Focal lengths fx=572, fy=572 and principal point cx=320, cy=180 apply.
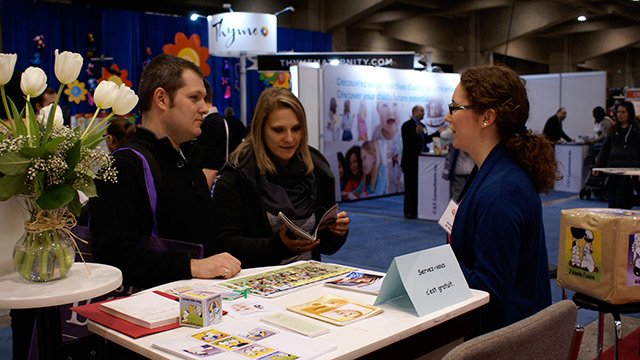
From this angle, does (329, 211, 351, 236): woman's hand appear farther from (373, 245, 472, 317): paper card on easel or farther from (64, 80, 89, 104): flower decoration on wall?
(64, 80, 89, 104): flower decoration on wall

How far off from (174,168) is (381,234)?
482 cm

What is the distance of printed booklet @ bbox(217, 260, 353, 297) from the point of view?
5.45ft

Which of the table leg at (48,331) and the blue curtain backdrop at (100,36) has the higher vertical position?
the blue curtain backdrop at (100,36)

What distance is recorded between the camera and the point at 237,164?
232 cm

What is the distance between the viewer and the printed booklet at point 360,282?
1664 millimetres

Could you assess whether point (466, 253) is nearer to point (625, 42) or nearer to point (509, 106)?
point (509, 106)

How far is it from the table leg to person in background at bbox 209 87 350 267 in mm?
893

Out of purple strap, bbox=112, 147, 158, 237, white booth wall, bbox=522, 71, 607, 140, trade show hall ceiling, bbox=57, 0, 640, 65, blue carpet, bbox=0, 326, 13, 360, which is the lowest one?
blue carpet, bbox=0, 326, 13, 360

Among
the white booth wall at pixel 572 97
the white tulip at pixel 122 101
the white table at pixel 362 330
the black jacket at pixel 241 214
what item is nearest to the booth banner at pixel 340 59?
the white booth wall at pixel 572 97

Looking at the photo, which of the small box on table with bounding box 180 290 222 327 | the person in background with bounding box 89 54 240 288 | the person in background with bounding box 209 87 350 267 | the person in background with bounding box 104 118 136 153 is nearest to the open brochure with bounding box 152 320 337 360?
the small box on table with bounding box 180 290 222 327

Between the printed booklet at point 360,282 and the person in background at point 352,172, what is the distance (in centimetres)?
752

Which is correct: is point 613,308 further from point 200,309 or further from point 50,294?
point 50,294

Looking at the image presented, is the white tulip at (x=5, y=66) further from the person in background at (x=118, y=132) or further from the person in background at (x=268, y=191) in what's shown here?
the person in background at (x=118, y=132)

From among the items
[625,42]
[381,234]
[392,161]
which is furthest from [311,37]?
[625,42]
